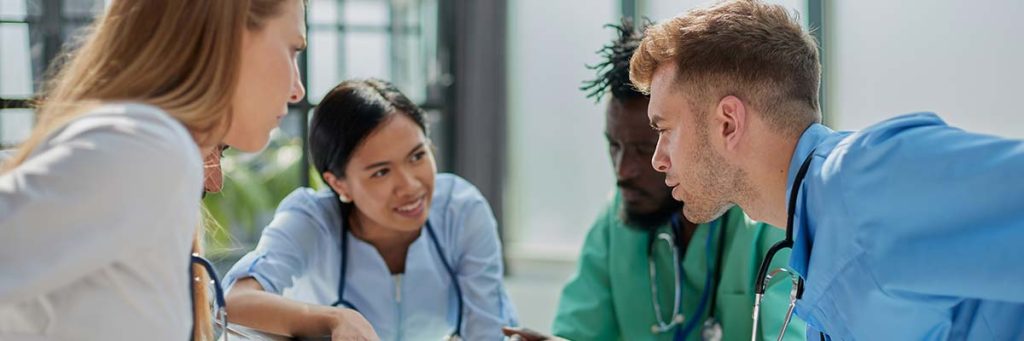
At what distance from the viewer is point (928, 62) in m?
3.13

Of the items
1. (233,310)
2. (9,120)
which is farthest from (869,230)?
(9,120)

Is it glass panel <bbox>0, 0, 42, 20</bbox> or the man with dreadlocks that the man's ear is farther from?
glass panel <bbox>0, 0, 42, 20</bbox>

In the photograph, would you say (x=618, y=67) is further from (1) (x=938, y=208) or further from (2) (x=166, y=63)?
(2) (x=166, y=63)

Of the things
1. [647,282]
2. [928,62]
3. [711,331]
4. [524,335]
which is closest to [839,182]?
[524,335]

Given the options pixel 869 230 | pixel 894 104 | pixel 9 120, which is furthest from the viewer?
pixel 9 120

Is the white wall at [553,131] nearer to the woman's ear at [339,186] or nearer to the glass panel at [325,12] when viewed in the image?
the glass panel at [325,12]

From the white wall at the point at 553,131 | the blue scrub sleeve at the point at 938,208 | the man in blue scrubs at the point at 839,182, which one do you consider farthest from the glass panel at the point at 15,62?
the blue scrub sleeve at the point at 938,208

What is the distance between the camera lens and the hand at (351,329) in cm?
177

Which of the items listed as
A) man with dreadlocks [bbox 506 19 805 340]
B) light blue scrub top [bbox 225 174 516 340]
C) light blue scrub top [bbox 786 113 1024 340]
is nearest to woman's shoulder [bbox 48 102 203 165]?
light blue scrub top [bbox 786 113 1024 340]

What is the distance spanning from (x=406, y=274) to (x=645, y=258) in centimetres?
45

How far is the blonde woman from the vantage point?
0.96m

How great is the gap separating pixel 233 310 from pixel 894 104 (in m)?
2.00

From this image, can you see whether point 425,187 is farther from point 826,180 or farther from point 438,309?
point 826,180

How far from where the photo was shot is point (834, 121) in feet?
11.2
